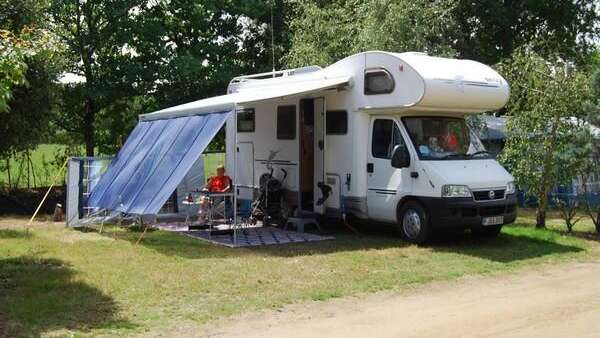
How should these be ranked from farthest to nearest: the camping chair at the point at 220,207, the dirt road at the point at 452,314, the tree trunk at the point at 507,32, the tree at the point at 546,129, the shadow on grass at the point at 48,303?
1. the tree trunk at the point at 507,32
2. the camping chair at the point at 220,207
3. the tree at the point at 546,129
4. the shadow on grass at the point at 48,303
5. the dirt road at the point at 452,314

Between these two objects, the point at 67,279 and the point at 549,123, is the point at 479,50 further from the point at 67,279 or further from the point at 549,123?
the point at 67,279

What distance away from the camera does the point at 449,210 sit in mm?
10555

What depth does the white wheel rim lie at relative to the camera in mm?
11008

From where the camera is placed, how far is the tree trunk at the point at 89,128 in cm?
1939

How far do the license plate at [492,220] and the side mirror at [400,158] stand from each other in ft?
4.76

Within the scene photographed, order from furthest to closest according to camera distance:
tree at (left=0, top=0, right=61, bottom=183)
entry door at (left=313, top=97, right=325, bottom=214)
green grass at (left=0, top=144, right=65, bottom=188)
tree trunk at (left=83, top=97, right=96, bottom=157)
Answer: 1. tree trunk at (left=83, top=97, right=96, bottom=157)
2. green grass at (left=0, top=144, right=65, bottom=188)
3. entry door at (left=313, top=97, right=325, bottom=214)
4. tree at (left=0, top=0, right=61, bottom=183)

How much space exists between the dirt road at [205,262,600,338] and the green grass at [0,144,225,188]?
→ 10.2m

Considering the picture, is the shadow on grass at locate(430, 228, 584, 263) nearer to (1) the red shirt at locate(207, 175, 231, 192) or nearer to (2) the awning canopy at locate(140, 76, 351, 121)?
(2) the awning canopy at locate(140, 76, 351, 121)

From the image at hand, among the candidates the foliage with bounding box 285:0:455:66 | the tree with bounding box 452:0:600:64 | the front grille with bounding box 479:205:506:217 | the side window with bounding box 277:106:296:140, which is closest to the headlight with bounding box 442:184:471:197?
the front grille with bounding box 479:205:506:217

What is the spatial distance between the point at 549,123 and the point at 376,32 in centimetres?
499

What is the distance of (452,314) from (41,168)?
45.5 ft

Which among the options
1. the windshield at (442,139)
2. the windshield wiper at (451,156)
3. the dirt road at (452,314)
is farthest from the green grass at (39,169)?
the dirt road at (452,314)

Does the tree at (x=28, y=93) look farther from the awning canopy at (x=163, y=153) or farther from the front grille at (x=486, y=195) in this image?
the front grille at (x=486, y=195)

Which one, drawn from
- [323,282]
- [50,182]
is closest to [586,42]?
[50,182]
